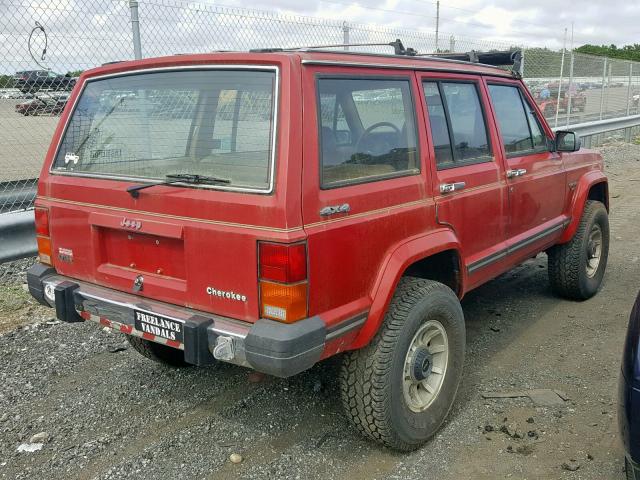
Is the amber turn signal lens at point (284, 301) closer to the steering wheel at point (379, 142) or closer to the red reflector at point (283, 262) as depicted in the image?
the red reflector at point (283, 262)

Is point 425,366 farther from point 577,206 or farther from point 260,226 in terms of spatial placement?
point 577,206

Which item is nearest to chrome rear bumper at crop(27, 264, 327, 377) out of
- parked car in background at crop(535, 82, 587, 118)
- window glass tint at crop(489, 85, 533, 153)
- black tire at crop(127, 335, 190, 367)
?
black tire at crop(127, 335, 190, 367)

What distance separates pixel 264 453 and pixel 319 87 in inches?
72.5

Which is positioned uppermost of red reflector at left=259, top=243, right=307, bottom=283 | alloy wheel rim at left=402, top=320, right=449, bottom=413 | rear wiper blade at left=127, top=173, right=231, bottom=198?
rear wiper blade at left=127, top=173, right=231, bottom=198

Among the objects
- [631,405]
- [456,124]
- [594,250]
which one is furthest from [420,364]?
[594,250]

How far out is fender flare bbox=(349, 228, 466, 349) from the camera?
9.29 feet

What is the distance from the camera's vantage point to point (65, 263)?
3.25 m

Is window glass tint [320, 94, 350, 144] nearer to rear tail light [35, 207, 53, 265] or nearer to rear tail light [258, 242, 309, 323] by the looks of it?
rear tail light [258, 242, 309, 323]

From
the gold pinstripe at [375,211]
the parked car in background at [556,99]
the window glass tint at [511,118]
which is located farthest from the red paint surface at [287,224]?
the parked car in background at [556,99]

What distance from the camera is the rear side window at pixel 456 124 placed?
134 inches

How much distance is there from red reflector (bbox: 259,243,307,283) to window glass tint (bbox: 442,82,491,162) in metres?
1.49

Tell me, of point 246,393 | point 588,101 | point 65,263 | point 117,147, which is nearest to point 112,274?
point 65,263

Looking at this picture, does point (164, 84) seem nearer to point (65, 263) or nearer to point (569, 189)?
point (65, 263)

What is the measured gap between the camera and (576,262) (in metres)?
5.04
